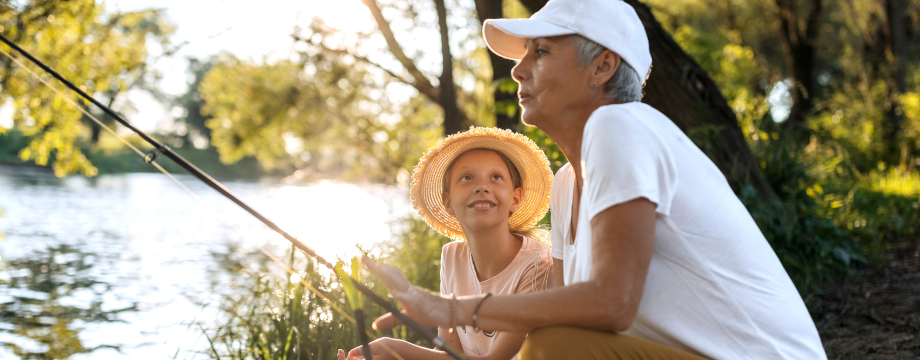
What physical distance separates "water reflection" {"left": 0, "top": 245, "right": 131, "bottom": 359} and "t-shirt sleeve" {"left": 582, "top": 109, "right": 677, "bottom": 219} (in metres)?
4.76

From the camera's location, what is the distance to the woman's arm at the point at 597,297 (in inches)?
50.4

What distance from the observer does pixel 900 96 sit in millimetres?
8984

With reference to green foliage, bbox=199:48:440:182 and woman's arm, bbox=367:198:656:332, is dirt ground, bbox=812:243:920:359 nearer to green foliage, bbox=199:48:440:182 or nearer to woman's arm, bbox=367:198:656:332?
woman's arm, bbox=367:198:656:332

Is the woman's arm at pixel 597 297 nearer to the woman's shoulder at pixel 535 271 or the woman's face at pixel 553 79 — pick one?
the woman's face at pixel 553 79

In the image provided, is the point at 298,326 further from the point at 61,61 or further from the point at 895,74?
the point at 895,74

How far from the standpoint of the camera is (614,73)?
155 cm

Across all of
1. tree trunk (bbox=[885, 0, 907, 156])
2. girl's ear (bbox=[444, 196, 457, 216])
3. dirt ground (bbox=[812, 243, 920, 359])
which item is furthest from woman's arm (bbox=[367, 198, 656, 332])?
tree trunk (bbox=[885, 0, 907, 156])

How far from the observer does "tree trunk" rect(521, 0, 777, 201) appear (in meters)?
4.48

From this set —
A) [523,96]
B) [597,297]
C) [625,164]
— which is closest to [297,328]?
[523,96]

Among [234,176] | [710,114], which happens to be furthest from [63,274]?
[234,176]

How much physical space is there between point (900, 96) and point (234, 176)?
1509 inches

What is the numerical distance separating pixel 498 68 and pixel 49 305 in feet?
15.1

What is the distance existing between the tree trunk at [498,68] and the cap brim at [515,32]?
306 centimetres

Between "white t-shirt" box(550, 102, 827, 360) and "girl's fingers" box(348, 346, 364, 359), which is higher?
"white t-shirt" box(550, 102, 827, 360)
